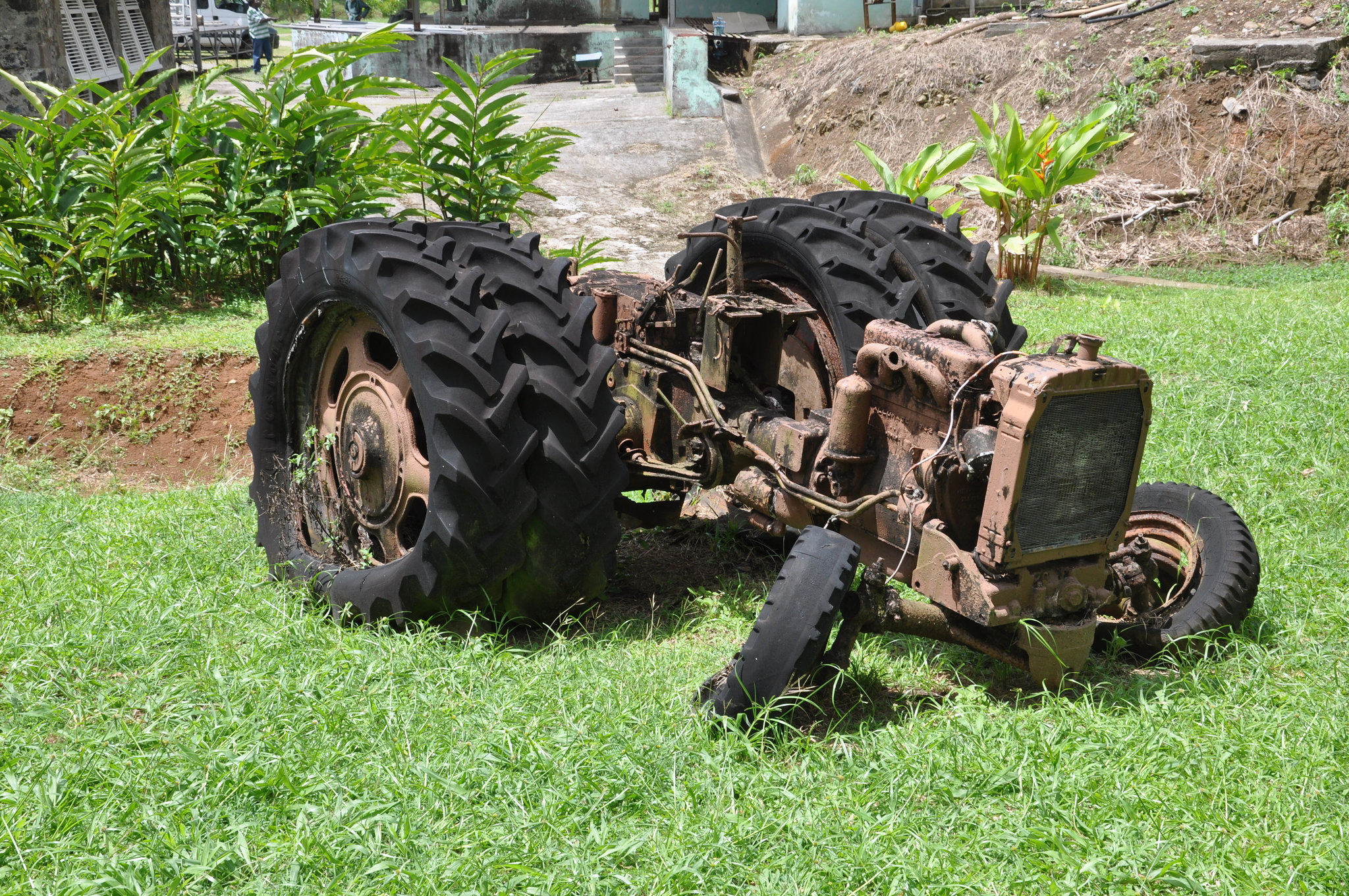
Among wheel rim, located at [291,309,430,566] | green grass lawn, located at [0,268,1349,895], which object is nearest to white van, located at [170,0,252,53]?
wheel rim, located at [291,309,430,566]

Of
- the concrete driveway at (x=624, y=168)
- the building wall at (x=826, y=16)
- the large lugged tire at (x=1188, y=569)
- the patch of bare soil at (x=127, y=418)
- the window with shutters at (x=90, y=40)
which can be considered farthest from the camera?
the building wall at (x=826, y=16)

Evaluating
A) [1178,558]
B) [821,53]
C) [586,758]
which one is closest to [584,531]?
[586,758]

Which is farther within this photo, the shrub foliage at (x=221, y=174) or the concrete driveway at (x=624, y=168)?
the concrete driveway at (x=624, y=168)

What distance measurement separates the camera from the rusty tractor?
3172 millimetres

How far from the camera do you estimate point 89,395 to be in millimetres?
7152

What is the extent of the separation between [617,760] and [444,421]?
4.22ft

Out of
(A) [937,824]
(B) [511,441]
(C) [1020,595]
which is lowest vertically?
(A) [937,824]

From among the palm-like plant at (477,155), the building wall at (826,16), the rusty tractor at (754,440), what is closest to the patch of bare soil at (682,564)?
the rusty tractor at (754,440)

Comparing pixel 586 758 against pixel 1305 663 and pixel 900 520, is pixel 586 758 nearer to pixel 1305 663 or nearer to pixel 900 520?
pixel 900 520

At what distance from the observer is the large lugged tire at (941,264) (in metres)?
4.09

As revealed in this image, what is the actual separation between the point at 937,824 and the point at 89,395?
637 cm

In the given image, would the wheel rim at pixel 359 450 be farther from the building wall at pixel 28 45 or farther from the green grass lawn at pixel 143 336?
the building wall at pixel 28 45

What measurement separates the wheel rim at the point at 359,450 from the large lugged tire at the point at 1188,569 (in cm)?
244

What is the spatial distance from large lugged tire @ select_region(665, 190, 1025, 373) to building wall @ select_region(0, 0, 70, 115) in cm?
956
